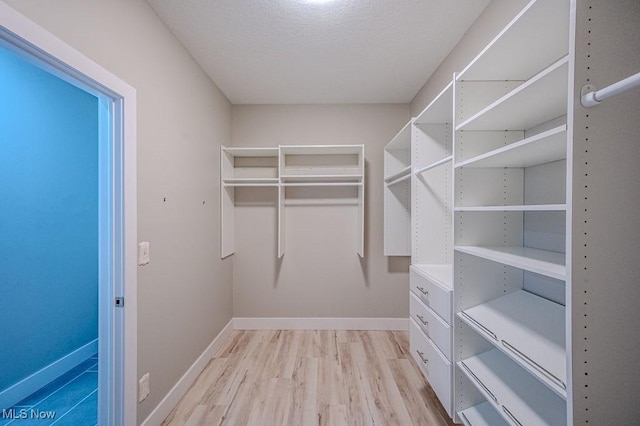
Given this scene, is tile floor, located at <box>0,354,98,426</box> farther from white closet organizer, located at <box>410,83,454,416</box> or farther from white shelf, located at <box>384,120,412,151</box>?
white shelf, located at <box>384,120,412,151</box>

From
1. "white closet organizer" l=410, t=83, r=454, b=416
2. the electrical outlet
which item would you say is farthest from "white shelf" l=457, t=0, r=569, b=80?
the electrical outlet

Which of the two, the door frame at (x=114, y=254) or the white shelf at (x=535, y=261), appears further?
the door frame at (x=114, y=254)

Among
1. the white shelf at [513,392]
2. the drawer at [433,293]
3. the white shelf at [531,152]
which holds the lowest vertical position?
the white shelf at [513,392]

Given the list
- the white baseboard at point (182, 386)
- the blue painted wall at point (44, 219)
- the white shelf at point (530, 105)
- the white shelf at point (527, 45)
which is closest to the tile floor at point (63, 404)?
the blue painted wall at point (44, 219)

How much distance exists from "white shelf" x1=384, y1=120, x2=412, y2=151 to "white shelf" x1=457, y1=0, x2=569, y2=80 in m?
1.01

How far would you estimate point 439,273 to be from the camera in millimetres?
1821

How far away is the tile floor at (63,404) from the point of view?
5.48 feet

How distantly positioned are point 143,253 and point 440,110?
2019 millimetres

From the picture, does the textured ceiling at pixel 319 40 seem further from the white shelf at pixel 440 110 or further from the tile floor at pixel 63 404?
the tile floor at pixel 63 404

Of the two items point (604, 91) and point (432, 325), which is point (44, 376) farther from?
point (604, 91)

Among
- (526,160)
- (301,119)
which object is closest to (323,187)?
(301,119)

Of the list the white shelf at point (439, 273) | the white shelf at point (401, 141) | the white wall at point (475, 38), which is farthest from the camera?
the white shelf at point (401, 141)

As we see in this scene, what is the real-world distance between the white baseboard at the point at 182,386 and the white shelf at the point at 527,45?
2573mm

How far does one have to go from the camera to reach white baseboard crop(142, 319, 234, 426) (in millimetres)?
1653
